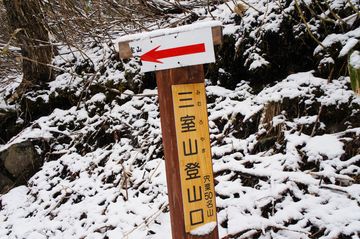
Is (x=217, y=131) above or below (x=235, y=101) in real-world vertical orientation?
below

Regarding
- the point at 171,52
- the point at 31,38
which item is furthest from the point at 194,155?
Result: the point at 31,38

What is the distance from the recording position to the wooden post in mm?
1935

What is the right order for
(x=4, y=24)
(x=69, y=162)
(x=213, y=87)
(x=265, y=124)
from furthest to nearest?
(x=4, y=24) < (x=69, y=162) < (x=213, y=87) < (x=265, y=124)

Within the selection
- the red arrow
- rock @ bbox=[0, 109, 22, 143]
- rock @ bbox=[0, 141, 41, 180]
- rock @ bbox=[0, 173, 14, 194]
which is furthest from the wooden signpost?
rock @ bbox=[0, 109, 22, 143]

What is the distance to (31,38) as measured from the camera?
488cm

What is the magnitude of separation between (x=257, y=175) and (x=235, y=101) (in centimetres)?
107

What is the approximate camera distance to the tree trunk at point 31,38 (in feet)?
15.7

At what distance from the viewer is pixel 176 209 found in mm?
1937

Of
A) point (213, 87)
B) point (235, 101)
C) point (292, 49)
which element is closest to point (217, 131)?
point (235, 101)

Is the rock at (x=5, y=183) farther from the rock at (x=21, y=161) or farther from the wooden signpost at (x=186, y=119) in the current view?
the wooden signpost at (x=186, y=119)

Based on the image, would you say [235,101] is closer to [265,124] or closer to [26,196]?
[265,124]

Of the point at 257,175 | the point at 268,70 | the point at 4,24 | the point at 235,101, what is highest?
the point at 4,24

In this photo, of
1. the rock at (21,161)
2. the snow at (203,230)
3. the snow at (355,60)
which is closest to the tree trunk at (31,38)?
the rock at (21,161)

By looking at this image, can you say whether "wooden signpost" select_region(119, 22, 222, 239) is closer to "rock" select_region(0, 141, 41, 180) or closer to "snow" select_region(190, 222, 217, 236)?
"snow" select_region(190, 222, 217, 236)
